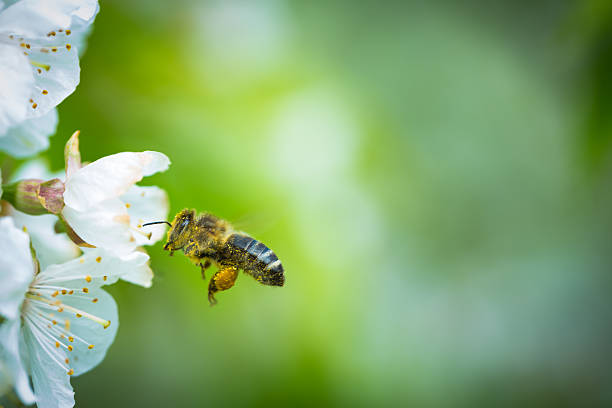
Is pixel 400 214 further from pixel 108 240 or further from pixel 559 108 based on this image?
pixel 108 240

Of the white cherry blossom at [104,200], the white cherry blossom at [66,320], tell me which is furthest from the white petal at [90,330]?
the white cherry blossom at [104,200]

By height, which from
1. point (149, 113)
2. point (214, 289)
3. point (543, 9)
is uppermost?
point (543, 9)

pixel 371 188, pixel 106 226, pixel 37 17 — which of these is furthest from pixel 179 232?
pixel 371 188

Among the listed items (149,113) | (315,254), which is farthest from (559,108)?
(149,113)

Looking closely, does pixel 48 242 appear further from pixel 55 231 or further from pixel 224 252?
pixel 224 252

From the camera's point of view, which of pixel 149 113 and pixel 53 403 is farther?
pixel 149 113
